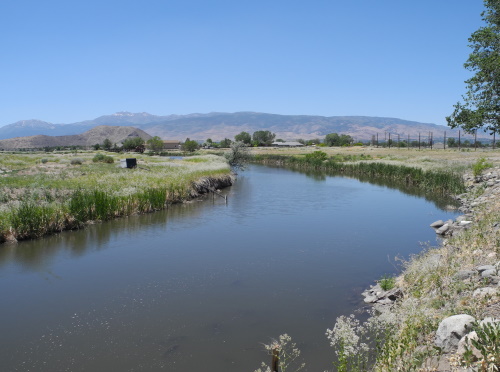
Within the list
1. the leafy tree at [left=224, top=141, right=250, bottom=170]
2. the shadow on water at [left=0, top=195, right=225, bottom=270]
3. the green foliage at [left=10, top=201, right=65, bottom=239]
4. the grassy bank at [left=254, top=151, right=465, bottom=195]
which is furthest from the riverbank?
the leafy tree at [left=224, top=141, right=250, bottom=170]

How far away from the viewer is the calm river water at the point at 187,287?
8.84m

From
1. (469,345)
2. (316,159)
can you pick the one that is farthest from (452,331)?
(316,159)

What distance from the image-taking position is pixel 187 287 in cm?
1272

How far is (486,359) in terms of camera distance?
182 inches

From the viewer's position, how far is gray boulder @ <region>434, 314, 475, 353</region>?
5.81m

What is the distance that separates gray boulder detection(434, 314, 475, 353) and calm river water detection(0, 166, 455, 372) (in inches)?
110

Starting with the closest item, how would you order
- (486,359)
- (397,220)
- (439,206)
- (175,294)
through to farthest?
(486,359) < (175,294) < (397,220) < (439,206)

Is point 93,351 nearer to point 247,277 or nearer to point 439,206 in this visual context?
point 247,277

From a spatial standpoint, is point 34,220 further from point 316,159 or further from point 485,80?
point 316,159

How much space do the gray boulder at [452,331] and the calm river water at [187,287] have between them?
278 centimetres

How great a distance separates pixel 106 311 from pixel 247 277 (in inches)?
186

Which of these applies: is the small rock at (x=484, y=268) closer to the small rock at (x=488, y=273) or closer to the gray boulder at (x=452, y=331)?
the small rock at (x=488, y=273)

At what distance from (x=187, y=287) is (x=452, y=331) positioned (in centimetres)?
851

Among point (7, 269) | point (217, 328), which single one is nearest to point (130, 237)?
point (7, 269)
